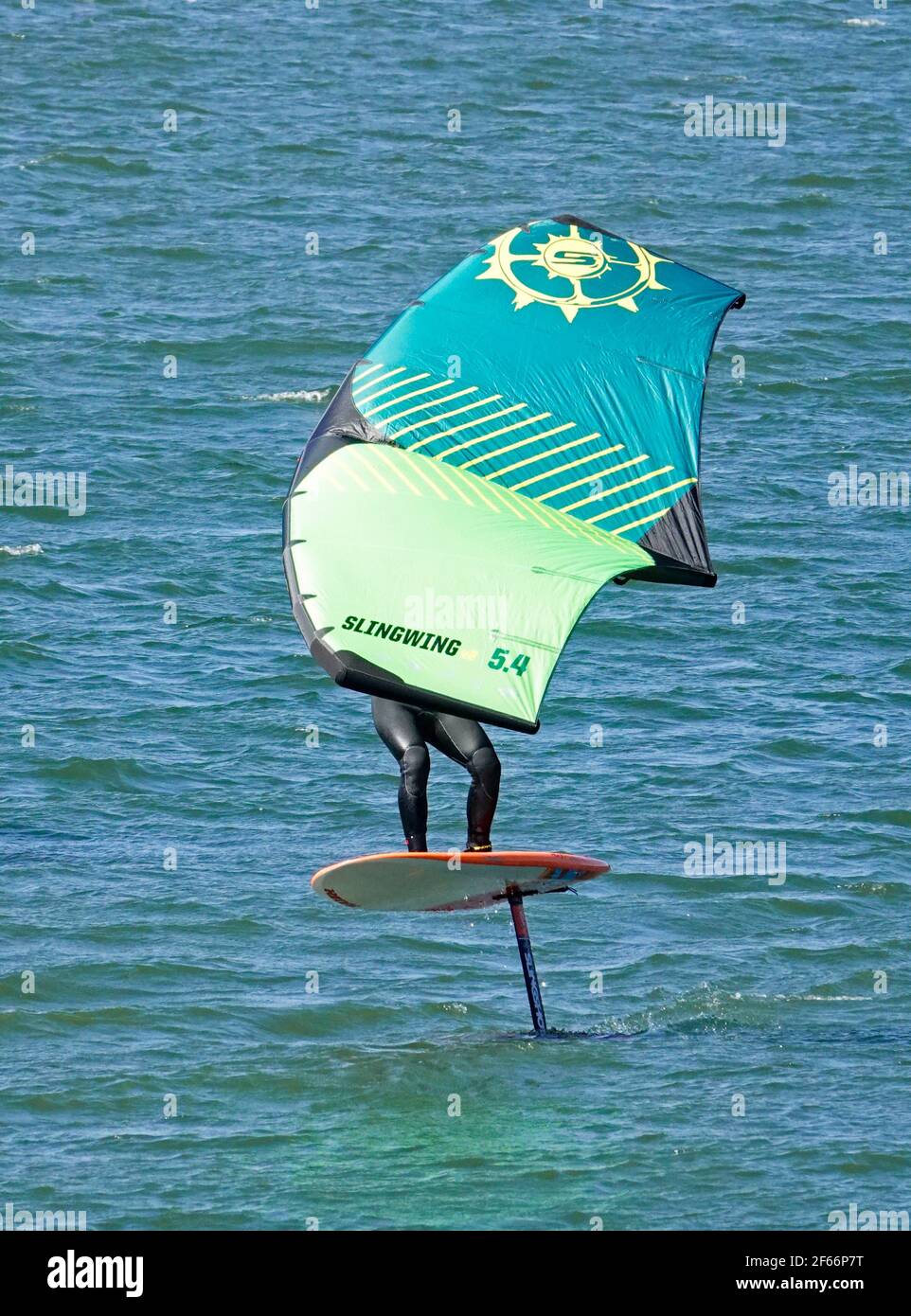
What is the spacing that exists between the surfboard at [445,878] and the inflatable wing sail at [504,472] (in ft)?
4.32

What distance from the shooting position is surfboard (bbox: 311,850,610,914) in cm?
1978

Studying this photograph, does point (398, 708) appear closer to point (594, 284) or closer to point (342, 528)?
point (342, 528)

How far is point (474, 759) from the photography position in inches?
795

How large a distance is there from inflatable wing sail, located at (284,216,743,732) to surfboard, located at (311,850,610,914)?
132cm

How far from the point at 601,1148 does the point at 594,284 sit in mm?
7927

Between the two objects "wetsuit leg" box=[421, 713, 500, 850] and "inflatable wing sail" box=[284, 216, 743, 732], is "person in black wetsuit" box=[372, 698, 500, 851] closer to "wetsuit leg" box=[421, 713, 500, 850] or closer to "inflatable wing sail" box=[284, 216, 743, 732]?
"wetsuit leg" box=[421, 713, 500, 850]

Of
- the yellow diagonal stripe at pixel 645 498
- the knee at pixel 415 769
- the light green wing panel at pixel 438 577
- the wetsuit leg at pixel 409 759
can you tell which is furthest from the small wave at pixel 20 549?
the knee at pixel 415 769

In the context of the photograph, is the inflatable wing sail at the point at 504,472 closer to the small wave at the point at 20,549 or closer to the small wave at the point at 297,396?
the small wave at the point at 20,549

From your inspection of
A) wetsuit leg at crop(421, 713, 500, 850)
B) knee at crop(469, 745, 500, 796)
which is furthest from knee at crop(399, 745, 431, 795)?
knee at crop(469, 745, 500, 796)

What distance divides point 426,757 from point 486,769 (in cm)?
58

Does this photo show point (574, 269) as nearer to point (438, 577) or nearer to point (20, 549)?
point (438, 577)

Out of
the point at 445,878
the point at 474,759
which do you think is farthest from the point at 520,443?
the point at 445,878
